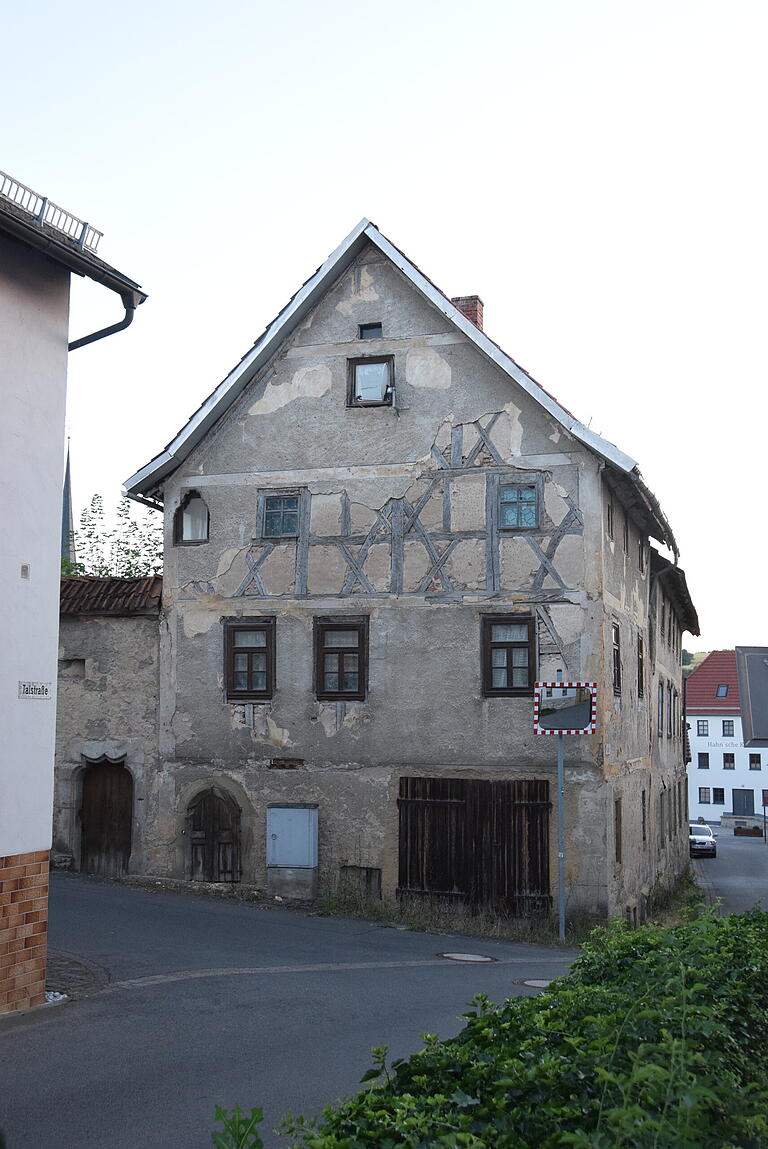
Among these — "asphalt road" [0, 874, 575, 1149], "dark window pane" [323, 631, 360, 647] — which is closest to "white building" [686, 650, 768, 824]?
"dark window pane" [323, 631, 360, 647]

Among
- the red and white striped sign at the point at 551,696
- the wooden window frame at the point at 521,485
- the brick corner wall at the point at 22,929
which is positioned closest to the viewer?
the brick corner wall at the point at 22,929

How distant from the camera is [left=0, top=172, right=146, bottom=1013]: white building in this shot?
1081 centimetres

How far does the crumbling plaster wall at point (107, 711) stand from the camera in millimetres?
21156

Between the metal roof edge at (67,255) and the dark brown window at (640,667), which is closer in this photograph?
the metal roof edge at (67,255)

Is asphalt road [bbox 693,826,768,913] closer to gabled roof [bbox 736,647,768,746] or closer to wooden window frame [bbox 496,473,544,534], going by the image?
gabled roof [bbox 736,647,768,746]

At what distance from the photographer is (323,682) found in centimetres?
2038

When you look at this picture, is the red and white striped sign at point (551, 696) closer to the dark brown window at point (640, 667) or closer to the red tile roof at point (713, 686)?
the dark brown window at point (640, 667)

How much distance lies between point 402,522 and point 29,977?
10809 mm

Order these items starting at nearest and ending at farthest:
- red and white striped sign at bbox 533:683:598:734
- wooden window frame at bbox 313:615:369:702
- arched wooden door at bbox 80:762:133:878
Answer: red and white striped sign at bbox 533:683:598:734, wooden window frame at bbox 313:615:369:702, arched wooden door at bbox 80:762:133:878

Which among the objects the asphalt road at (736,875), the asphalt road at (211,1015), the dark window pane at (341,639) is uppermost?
the dark window pane at (341,639)

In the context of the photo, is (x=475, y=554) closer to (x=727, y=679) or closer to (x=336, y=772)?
(x=336, y=772)

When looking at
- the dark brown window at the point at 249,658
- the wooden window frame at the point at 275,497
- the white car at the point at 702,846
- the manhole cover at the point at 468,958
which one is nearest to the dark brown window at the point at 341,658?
the dark brown window at the point at 249,658

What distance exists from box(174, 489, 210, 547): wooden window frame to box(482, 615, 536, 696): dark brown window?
5.39 m

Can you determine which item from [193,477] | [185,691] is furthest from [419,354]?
[185,691]
